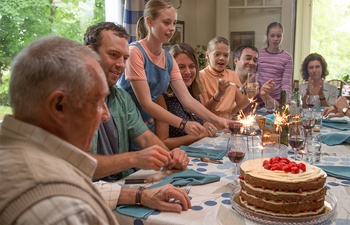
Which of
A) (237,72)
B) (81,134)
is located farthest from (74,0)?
(81,134)

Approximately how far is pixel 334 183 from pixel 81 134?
1160 millimetres

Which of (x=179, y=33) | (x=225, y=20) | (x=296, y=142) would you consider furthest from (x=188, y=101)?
(x=225, y=20)

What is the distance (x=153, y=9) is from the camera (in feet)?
7.59

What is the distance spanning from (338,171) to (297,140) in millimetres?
246

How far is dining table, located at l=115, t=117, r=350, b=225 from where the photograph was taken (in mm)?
1132

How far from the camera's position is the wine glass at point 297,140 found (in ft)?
5.89

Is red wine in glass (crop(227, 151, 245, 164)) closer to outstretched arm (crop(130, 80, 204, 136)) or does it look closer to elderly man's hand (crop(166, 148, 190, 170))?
elderly man's hand (crop(166, 148, 190, 170))

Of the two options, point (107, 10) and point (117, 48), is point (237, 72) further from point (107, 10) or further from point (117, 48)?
point (117, 48)

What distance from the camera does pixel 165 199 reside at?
1.21 m

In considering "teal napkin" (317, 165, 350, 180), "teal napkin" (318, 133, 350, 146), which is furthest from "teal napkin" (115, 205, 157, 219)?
"teal napkin" (318, 133, 350, 146)

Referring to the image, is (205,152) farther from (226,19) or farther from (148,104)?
(226,19)

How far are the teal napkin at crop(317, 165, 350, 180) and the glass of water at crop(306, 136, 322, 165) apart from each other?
14 cm

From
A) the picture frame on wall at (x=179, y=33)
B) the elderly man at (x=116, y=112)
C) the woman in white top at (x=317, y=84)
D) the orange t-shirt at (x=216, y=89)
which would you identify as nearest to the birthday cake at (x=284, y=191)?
the elderly man at (x=116, y=112)

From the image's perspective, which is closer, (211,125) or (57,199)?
(57,199)
